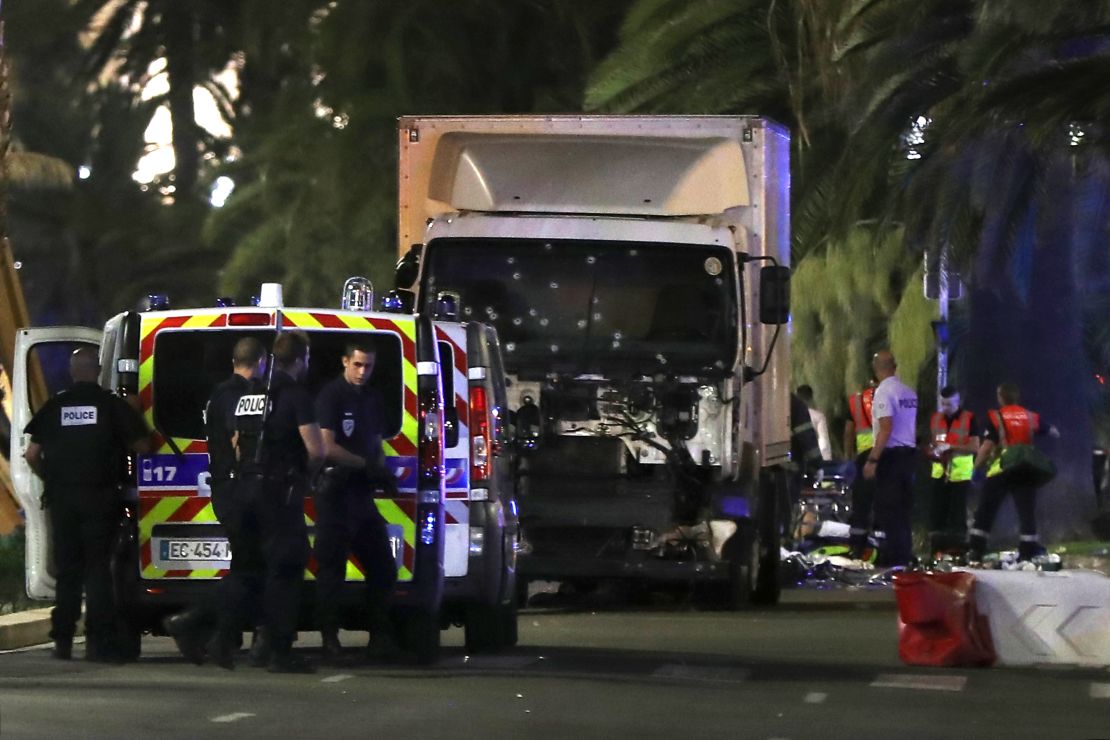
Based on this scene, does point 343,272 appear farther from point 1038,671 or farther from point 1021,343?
point 1038,671

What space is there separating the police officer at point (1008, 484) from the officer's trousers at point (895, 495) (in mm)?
791

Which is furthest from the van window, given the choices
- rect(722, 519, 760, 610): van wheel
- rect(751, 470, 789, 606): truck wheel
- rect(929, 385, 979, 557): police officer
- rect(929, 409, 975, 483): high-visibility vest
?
rect(929, 409, 975, 483): high-visibility vest

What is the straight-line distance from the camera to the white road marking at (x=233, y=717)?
9844 millimetres

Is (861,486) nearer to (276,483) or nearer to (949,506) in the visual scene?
(949,506)

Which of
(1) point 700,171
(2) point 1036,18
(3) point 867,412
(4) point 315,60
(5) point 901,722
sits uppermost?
(4) point 315,60

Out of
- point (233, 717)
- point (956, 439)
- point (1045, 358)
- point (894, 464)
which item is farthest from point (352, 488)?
point (1045, 358)

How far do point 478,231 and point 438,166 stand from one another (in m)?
1.02

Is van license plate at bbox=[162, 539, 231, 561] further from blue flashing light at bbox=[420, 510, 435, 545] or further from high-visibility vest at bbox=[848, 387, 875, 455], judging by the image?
high-visibility vest at bbox=[848, 387, 875, 455]

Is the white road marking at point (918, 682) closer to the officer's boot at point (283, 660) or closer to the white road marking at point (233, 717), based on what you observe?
the officer's boot at point (283, 660)

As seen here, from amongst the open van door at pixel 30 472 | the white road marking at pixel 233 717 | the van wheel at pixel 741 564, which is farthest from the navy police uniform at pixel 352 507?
the van wheel at pixel 741 564

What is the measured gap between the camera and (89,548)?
40.4 feet

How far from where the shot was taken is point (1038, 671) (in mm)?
12742

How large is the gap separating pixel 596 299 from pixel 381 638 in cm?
439

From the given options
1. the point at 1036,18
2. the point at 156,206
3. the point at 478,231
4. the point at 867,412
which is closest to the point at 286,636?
the point at 478,231
